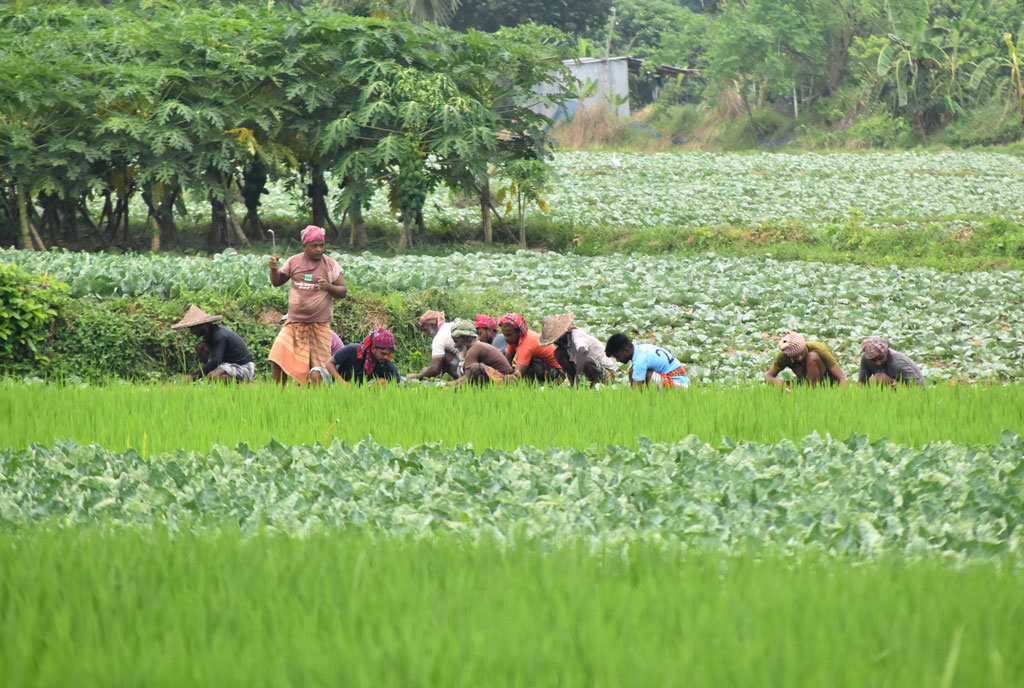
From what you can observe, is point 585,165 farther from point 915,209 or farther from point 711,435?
point 711,435

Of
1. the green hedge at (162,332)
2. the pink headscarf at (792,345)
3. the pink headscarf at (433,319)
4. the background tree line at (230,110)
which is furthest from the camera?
the background tree line at (230,110)

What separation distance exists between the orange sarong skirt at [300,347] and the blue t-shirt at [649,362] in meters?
3.04

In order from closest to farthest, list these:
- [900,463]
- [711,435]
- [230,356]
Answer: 1. [900,463]
2. [711,435]
3. [230,356]

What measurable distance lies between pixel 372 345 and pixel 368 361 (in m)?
0.24

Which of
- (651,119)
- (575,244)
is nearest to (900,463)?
(575,244)

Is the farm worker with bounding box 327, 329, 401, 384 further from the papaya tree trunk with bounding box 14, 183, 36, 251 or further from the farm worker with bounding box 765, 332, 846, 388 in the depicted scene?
the papaya tree trunk with bounding box 14, 183, 36, 251

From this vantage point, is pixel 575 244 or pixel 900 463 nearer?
pixel 900 463

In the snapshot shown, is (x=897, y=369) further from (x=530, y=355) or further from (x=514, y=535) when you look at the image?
(x=514, y=535)

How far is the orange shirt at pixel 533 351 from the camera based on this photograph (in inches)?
423

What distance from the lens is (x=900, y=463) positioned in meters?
6.53

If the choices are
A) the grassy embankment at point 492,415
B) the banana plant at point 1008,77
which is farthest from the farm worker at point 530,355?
the banana plant at point 1008,77

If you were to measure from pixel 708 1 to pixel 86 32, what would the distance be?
1800 inches

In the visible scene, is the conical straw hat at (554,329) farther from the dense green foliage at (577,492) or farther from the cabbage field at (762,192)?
the cabbage field at (762,192)

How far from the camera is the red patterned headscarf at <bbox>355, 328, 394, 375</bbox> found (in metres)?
10.4
